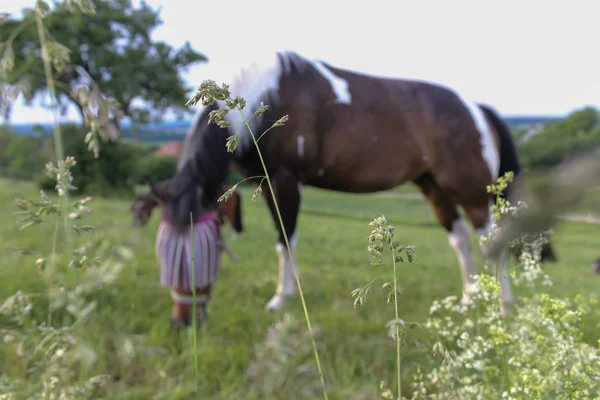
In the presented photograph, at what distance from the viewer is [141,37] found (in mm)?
12906

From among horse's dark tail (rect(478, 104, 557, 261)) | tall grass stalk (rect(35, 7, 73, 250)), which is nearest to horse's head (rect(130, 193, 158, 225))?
tall grass stalk (rect(35, 7, 73, 250))

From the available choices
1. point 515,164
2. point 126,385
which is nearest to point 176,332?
point 126,385

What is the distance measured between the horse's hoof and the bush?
873cm

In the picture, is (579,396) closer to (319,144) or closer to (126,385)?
(126,385)

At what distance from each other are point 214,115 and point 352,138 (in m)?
1.72

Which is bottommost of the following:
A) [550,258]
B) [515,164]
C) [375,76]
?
[550,258]

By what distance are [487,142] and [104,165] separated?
10.8 m

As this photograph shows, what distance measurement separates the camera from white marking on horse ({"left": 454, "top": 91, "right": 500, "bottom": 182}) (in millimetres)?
2301

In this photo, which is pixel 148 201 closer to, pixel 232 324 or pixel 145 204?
pixel 145 204

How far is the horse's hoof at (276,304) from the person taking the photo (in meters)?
2.17

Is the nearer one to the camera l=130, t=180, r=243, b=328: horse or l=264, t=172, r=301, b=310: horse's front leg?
l=130, t=180, r=243, b=328: horse

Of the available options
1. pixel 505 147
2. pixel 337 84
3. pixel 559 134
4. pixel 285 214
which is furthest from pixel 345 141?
pixel 559 134

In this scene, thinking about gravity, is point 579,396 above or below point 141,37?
below

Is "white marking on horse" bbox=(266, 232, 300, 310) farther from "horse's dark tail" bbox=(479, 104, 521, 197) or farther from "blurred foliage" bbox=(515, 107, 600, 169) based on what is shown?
"blurred foliage" bbox=(515, 107, 600, 169)
